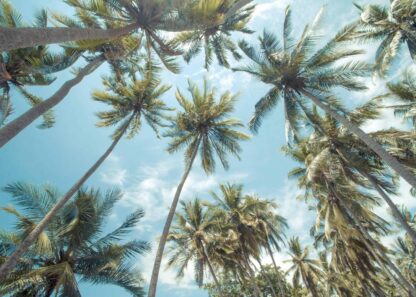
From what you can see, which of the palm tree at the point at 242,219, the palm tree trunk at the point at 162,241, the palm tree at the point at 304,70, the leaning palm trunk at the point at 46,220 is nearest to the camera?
the leaning palm trunk at the point at 46,220

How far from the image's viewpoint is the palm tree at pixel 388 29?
55.4ft

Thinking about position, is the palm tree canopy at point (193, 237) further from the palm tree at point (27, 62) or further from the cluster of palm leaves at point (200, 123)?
the palm tree at point (27, 62)

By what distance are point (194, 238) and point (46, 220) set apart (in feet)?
45.1

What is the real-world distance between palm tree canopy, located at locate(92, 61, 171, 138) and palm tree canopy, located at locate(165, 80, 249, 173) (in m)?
1.19

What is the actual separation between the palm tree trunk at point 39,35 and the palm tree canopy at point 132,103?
8.14 m

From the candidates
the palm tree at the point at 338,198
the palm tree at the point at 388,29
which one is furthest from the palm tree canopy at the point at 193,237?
the palm tree at the point at 388,29

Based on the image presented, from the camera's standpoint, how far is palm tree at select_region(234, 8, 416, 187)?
45.3ft

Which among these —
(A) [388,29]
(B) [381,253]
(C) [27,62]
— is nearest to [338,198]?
(B) [381,253]

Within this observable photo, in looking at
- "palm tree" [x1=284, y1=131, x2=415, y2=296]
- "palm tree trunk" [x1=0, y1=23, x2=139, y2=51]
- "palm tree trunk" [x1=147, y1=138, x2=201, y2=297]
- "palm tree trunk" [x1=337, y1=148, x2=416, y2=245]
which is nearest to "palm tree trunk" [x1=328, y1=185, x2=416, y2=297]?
"palm tree" [x1=284, y1=131, x2=415, y2=296]

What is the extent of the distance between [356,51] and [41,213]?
1482 centimetres

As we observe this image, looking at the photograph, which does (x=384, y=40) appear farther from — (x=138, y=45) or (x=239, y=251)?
(x=239, y=251)

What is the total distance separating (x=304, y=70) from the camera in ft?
46.9

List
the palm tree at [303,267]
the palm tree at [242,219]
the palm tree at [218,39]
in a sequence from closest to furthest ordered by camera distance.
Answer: the palm tree at [218,39], the palm tree at [242,219], the palm tree at [303,267]

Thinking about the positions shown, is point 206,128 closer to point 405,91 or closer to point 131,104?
point 131,104
